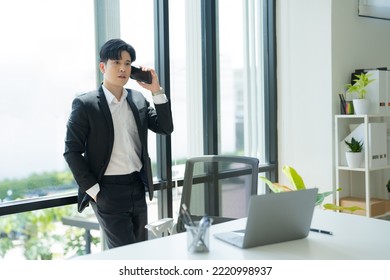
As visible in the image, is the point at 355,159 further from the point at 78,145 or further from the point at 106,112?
the point at 78,145

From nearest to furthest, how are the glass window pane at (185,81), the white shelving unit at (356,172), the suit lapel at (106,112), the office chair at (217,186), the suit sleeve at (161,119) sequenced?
the office chair at (217,186), the suit lapel at (106,112), the suit sleeve at (161,119), the glass window pane at (185,81), the white shelving unit at (356,172)

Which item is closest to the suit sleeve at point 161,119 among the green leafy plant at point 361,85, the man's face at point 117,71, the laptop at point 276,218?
the man's face at point 117,71

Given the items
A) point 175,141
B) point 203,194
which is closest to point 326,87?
point 175,141

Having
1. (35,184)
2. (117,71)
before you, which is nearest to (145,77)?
(117,71)

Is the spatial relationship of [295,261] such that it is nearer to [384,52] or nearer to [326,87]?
[326,87]

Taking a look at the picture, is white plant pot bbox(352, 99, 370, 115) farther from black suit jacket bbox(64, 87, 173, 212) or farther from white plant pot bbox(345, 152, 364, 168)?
black suit jacket bbox(64, 87, 173, 212)

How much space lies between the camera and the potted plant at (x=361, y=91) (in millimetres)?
4023

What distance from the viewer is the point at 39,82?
3.06m

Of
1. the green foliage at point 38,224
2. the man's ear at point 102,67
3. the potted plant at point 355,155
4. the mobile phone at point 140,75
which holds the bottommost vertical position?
the green foliage at point 38,224

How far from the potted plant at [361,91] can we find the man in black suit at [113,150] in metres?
1.73

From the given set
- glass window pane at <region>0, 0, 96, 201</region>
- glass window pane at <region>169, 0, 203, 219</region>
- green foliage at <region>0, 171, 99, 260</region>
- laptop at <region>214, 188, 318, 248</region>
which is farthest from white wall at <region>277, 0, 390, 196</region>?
laptop at <region>214, 188, 318, 248</region>

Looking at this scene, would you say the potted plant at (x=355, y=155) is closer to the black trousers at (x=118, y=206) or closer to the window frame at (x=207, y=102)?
the window frame at (x=207, y=102)

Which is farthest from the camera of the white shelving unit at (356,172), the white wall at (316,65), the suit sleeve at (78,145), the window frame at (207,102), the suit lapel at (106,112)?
the white wall at (316,65)

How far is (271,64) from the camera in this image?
15.1ft
